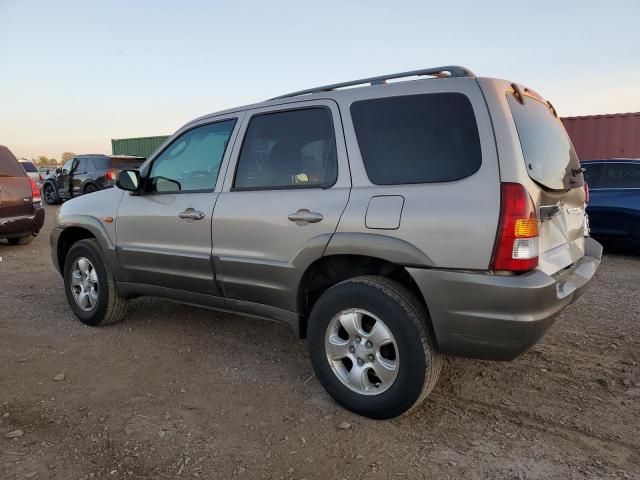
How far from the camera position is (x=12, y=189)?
26.3ft

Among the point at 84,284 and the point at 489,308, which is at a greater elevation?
the point at 489,308

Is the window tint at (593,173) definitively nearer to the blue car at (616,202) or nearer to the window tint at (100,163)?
the blue car at (616,202)

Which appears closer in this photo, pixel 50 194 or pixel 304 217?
pixel 304 217

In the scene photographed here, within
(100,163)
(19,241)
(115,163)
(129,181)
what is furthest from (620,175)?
(100,163)

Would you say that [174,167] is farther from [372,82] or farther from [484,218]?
[484,218]

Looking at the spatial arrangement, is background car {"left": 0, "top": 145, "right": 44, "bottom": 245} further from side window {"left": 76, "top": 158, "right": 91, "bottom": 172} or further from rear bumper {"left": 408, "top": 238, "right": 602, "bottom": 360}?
rear bumper {"left": 408, "top": 238, "right": 602, "bottom": 360}

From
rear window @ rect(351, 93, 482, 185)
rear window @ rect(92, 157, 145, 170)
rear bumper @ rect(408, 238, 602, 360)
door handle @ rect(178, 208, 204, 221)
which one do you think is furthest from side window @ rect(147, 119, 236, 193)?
rear window @ rect(92, 157, 145, 170)

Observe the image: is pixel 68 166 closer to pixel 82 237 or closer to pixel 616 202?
pixel 82 237

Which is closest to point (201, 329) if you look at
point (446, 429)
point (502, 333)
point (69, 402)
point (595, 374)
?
point (69, 402)

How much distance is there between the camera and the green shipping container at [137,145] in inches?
926

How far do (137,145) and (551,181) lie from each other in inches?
979

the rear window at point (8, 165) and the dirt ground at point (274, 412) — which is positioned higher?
the rear window at point (8, 165)

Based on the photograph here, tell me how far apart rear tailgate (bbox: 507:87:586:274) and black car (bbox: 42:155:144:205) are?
513 inches

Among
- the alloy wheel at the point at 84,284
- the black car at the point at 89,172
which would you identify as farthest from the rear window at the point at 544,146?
the black car at the point at 89,172
